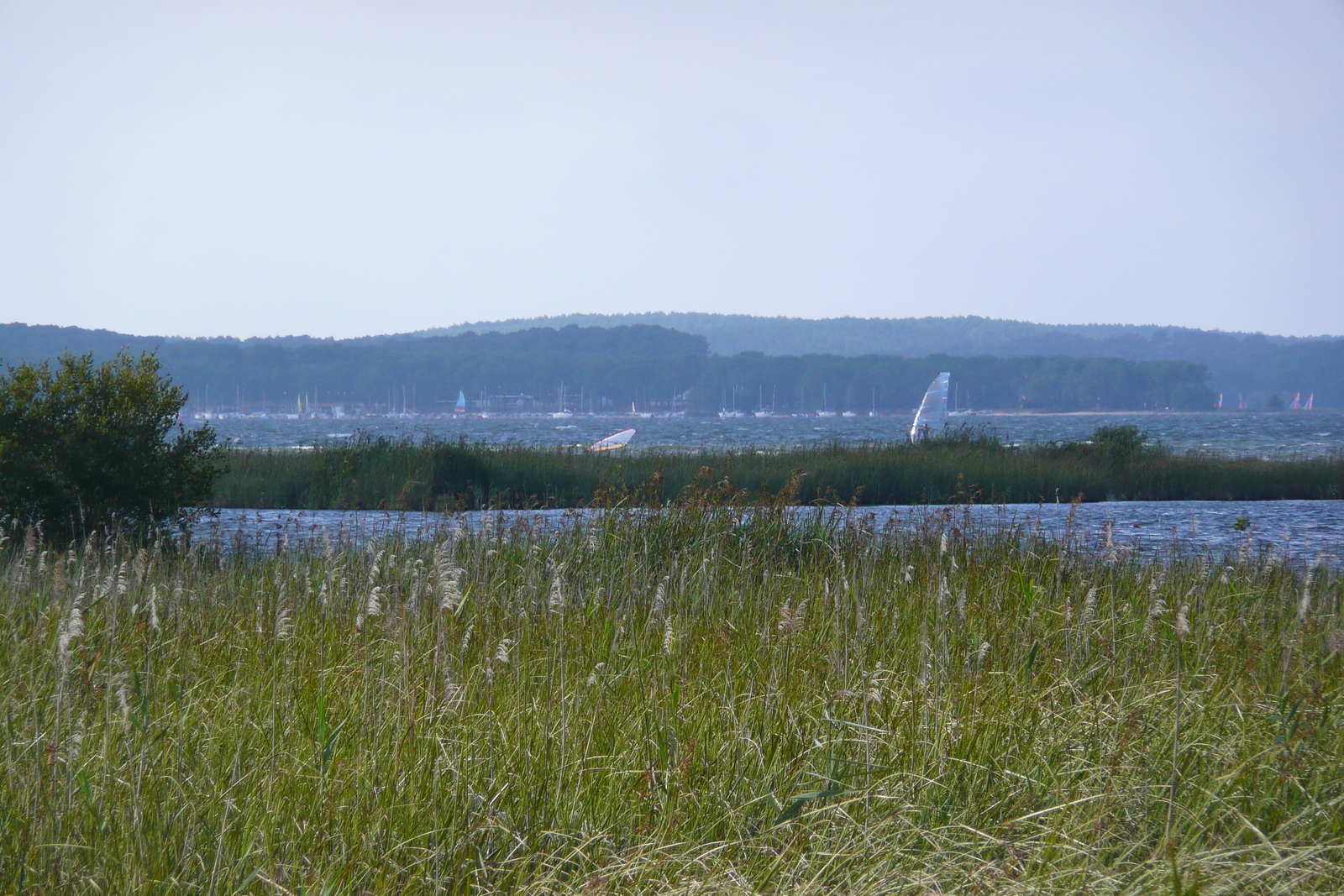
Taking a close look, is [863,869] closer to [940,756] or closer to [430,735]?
[940,756]

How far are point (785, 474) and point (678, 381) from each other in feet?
569

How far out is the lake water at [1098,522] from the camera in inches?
402

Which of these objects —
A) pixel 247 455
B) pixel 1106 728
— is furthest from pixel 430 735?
pixel 247 455

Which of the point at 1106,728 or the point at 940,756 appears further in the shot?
the point at 1106,728

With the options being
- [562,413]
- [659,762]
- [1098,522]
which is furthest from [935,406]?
[562,413]

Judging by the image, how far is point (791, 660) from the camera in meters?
4.08

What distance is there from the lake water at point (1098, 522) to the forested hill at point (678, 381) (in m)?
168

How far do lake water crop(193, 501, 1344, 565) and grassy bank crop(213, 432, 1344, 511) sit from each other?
0.96 meters

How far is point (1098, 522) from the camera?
1528 centimetres

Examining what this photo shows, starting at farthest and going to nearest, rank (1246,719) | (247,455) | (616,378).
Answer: (616,378) → (247,455) → (1246,719)

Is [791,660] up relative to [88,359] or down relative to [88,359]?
down

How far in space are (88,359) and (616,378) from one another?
183m

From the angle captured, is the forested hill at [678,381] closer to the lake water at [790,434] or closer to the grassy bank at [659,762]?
the lake water at [790,434]

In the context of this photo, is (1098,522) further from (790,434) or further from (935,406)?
(790,434)
